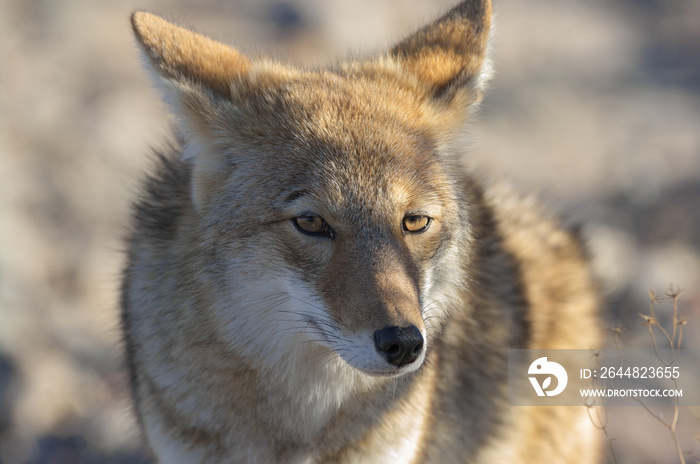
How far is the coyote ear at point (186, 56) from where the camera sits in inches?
136

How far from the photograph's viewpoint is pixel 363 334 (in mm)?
3021

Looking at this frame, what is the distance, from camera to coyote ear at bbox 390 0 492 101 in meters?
4.00

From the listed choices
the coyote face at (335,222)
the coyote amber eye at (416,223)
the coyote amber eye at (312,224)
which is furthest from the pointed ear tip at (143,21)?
the coyote amber eye at (416,223)

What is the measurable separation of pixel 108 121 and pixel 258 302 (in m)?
6.40

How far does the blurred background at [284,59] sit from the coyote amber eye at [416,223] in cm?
103

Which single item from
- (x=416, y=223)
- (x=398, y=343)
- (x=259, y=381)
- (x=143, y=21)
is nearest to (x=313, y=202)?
(x=416, y=223)

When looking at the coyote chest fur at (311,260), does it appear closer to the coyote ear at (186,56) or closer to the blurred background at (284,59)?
the coyote ear at (186,56)

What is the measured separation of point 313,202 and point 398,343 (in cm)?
78

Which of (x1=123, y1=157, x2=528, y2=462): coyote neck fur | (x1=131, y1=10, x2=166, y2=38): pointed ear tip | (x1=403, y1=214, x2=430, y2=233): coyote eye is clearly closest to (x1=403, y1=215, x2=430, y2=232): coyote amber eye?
(x1=403, y1=214, x2=430, y2=233): coyote eye

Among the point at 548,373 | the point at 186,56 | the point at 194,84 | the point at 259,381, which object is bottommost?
the point at 548,373

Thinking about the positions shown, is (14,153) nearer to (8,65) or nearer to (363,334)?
(8,65)

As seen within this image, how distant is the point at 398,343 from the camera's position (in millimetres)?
2943

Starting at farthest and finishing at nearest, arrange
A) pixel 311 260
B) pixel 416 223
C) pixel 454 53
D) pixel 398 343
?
1. pixel 454 53
2. pixel 416 223
3. pixel 311 260
4. pixel 398 343

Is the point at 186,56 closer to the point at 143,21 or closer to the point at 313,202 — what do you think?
the point at 143,21
